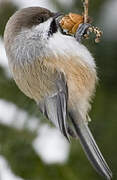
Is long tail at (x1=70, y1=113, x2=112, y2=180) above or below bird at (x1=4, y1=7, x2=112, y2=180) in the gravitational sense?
below

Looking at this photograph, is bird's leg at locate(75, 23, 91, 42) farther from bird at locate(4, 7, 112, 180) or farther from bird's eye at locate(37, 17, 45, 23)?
bird's eye at locate(37, 17, 45, 23)

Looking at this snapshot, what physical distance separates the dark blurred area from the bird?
0.06 meters

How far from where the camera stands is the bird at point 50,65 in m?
2.33

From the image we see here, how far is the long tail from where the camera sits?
211 centimetres

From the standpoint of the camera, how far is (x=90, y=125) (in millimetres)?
Answer: 2484

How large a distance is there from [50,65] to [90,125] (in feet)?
0.94

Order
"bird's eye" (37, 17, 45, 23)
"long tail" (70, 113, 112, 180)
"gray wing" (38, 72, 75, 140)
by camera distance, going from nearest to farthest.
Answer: "long tail" (70, 113, 112, 180)
"gray wing" (38, 72, 75, 140)
"bird's eye" (37, 17, 45, 23)

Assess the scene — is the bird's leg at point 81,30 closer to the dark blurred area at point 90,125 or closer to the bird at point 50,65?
the bird at point 50,65

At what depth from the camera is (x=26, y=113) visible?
242cm

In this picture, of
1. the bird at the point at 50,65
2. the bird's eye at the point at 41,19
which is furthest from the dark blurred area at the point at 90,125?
the bird's eye at the point at 41,19

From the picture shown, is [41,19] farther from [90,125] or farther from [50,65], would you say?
[90,125]

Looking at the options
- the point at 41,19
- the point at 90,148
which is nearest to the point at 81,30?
the point at 41,19

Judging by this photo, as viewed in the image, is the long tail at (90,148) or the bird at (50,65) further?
the bird at (50,65)

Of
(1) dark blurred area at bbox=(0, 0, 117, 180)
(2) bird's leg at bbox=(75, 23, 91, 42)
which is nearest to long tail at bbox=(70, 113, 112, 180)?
(1) dark blurred area at bbox=(0, 0, 117, 180)
